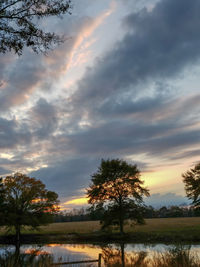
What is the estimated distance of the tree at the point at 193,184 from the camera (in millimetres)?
40750

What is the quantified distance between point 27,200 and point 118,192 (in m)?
17.3

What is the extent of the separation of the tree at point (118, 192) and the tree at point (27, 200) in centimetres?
976

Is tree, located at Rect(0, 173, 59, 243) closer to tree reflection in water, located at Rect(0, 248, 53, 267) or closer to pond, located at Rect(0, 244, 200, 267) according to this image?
pond, located at Rect(0, 244, 200, 267)

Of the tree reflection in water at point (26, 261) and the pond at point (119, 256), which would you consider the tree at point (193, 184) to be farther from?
the tree reflection in water at point (26, 261)

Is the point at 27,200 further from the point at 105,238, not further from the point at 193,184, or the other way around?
the point at 193,184

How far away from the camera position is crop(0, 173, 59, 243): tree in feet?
151

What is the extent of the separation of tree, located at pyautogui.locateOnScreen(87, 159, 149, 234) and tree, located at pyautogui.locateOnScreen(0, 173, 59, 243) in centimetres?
976

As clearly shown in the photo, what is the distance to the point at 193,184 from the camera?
1617 inches

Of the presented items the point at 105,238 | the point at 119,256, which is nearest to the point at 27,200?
the point at 105,238

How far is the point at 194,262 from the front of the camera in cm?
1254

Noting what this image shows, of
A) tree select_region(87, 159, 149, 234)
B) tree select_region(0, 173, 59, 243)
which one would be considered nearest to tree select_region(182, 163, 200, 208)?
tree select_region(87, 159, 149, 234)

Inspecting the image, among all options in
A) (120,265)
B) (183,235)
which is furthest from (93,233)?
(120,265)

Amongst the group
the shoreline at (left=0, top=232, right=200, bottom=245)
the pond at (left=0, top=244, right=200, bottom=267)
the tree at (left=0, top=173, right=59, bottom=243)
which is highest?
the tree at (left=0, top=173, right=59, bottom=243)

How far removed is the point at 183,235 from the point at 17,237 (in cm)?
2900
